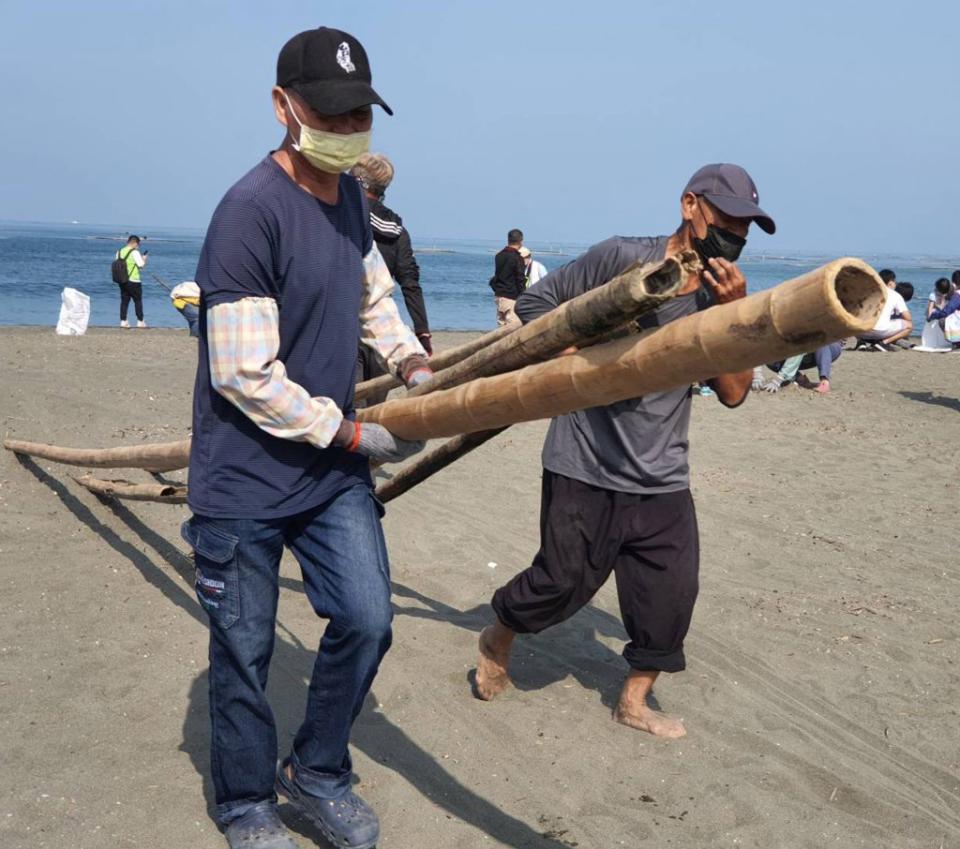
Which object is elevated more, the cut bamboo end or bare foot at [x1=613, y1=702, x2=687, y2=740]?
the cut bamboo end

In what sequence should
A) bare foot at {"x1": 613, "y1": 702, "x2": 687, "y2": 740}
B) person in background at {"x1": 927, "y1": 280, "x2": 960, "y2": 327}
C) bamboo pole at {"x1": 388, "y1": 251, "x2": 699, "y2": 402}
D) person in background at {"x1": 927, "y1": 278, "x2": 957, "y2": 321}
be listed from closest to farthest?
bamboo pole at {"x1": 388, "y1": 251, "x2": 699, "y2": 402}
bare foot at {"x1": 613, "y1": 702, "x2": 687, "y2": 740}
person in background at {"x1": 927, "y1": 280, "x2": 960, "y2": 327}
person in background at {"x1": 927, "y1": 278, "x2": 957, "y2": 321}

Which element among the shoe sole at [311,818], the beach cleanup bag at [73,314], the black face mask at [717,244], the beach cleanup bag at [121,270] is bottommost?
the beach cleanup bag at [73,314]

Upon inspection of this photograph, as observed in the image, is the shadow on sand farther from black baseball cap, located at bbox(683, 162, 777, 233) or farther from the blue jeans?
black baseball cap, located at bbox(683, 162, 777, 233)

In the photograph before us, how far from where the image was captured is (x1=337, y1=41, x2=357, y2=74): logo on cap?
8.79 ft

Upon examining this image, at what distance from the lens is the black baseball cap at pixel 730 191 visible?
11.3ft

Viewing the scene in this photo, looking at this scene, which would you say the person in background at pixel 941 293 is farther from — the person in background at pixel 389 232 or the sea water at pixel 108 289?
the person in background at pixel 389 232

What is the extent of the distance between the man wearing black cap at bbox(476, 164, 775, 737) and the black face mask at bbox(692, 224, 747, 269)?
0.48ft

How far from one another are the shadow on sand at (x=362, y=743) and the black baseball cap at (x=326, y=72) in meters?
2.22

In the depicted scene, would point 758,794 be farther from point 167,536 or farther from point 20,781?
point 167,536

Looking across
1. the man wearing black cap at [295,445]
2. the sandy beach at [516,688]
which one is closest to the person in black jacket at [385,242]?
the sandy beach at [516,688]

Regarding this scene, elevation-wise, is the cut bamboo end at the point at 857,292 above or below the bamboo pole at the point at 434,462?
above

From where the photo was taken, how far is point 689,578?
4.05 m

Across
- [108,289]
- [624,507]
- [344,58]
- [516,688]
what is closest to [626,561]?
[624,507]

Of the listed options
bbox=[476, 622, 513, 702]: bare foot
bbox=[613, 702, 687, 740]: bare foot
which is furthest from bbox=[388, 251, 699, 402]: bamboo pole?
bbox=[613, 702, 687, 740]: bare foot
